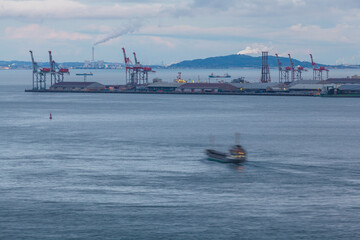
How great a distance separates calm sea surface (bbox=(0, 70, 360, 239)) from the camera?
30831 mm

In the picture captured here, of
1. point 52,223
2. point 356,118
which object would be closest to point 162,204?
point 52,223

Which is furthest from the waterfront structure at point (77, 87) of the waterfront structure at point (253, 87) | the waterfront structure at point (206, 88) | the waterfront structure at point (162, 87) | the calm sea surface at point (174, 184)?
the calm sea surface at point (174, 184)

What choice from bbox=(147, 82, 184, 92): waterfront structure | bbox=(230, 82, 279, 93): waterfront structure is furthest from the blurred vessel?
bbox=(147, 82, 184, 92): waterfront structure

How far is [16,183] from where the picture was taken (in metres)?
39.4

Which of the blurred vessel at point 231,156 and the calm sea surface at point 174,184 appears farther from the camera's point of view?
the blurred vessel at point 231,156

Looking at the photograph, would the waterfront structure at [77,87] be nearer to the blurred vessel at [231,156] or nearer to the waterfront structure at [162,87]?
the waterfront structure at [162,87]

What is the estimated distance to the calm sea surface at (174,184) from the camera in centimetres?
3083

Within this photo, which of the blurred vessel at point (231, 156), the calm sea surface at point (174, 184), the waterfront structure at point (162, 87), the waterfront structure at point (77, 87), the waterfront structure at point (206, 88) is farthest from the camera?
the waterfront structure at point (77, 87)

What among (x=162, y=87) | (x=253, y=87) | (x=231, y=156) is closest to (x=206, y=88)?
(x=162, y=87)

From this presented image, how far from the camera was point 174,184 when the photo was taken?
39.2 meters

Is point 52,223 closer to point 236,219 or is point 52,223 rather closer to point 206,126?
point 236,219

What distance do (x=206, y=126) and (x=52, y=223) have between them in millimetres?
44252

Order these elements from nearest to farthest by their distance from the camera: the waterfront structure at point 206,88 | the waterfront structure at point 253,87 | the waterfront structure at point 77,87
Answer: the waterfront structure at point 253,87
the waterfront structure at point 206,88
the waterfront structure at point 77,87

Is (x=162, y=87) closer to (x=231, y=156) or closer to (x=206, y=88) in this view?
(x=206, y=88)
